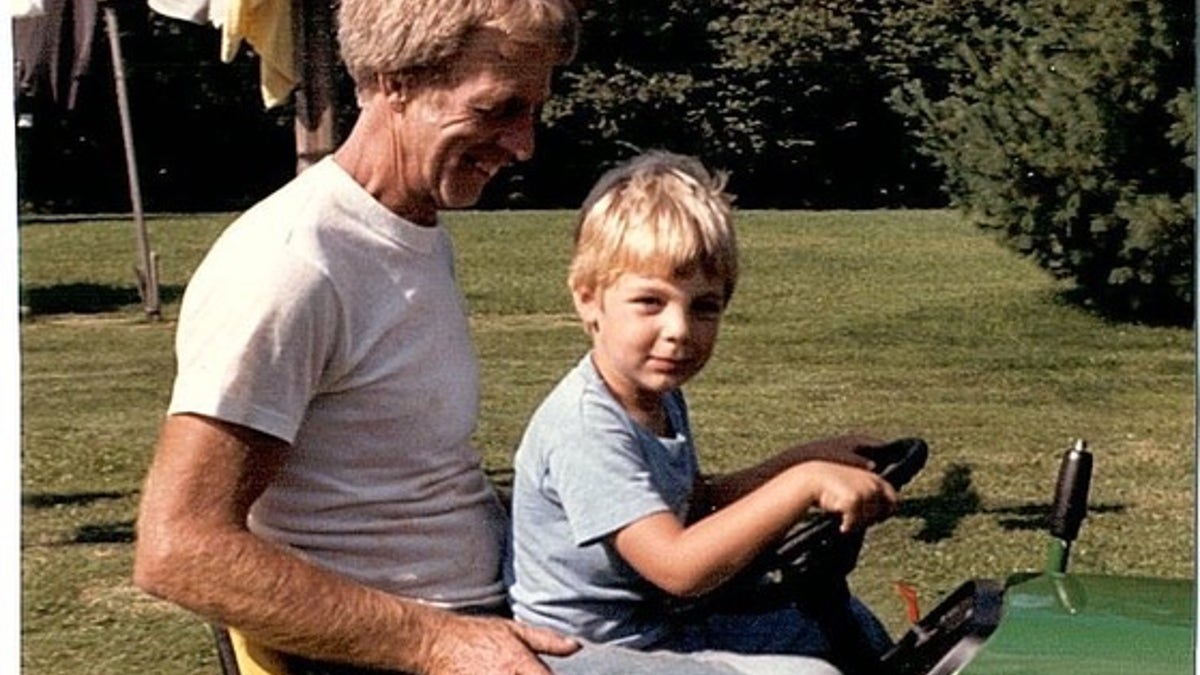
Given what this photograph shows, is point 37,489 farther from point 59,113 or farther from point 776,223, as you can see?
point 776,223

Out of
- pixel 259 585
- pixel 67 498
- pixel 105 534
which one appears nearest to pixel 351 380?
pixel 259 585

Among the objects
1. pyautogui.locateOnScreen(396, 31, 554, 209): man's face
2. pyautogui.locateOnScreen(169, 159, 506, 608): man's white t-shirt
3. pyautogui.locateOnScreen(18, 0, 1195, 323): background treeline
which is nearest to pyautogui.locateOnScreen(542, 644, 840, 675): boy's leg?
pyautogui.locateOnScreen(169, 159, 506, 608): man's white t-shirt

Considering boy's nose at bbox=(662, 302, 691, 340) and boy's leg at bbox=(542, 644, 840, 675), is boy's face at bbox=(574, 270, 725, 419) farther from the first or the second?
boy's leg at bbox=(542, 644, 840, 675)

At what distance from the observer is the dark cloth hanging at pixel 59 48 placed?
643 cm

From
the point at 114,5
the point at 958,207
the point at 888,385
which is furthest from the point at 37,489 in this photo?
the point at 958,207

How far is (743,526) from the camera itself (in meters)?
1.79

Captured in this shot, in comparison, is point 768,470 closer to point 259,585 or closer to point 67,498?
point 259,585

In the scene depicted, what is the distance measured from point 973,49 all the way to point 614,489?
18.0ft

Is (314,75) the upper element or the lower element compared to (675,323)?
lower

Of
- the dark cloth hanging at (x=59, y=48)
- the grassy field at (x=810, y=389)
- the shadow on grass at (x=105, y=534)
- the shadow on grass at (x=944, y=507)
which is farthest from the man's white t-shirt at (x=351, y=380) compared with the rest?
the dark cloth hanging at (x=59, y=48)

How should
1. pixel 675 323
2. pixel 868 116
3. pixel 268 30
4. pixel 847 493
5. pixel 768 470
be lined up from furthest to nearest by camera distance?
1. pixel 868 116
2. pixel 268 30
3. pixel 768 470
4. pixel 675 323
5. pixel 847 493

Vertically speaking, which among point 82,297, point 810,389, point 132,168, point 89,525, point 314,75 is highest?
point 314,75

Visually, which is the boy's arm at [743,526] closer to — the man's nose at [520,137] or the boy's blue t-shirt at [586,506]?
the boy's blue t-shirt at [586,506]

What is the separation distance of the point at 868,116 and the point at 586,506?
4.83m
